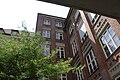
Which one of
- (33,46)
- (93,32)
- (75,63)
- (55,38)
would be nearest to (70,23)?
(55,38)

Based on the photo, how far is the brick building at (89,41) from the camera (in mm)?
11281

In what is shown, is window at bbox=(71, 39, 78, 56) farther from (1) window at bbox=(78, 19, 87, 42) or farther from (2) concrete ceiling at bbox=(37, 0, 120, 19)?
(2) concrete ceiling at bbox=(37, 0, 120, 19)

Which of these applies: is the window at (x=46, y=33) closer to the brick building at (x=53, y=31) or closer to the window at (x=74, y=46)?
the brick building at (x=53, y=31)

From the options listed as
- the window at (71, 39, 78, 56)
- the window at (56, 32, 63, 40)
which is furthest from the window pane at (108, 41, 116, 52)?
the window at (56, 32, 63, 40)

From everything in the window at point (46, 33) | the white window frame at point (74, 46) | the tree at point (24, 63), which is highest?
the window at point (46, 33)

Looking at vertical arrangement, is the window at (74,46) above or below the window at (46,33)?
below

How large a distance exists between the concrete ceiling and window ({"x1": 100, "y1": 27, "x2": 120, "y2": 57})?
25.5 feet

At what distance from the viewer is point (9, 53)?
10016 millimetres

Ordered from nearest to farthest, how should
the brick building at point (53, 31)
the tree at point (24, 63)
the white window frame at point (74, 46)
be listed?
the tree at point (24, 63)
the white window frame at point (74, 46)
the brick building at point (53, 31)

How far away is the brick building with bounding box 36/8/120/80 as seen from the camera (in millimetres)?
11281

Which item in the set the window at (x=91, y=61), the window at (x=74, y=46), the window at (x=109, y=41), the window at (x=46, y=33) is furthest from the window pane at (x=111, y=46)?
the window at (x=46, y=33)

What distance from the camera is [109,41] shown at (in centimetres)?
1228

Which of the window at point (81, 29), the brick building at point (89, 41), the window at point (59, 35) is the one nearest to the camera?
the brick building at point (89, 41)

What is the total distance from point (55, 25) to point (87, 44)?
427 inches
